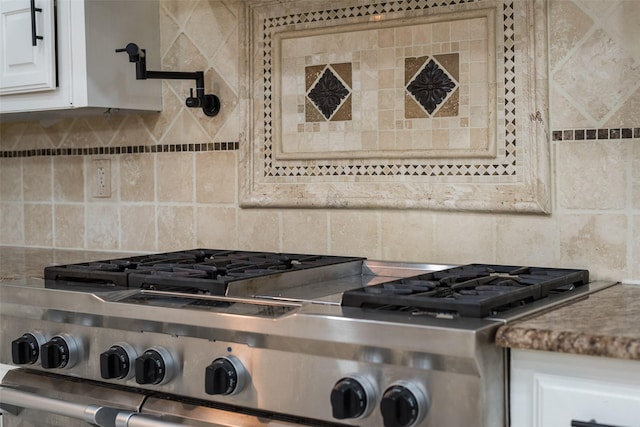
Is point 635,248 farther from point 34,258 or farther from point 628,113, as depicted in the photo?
point 34,258

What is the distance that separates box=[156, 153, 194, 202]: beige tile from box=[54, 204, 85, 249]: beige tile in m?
0.36

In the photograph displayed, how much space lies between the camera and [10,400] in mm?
1636

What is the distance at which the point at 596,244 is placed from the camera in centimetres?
170

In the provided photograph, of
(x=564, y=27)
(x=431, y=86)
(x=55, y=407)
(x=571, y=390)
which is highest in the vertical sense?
(x=564, y=27)

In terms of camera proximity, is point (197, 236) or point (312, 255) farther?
point (197, 236)

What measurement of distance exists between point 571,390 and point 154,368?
713 mm

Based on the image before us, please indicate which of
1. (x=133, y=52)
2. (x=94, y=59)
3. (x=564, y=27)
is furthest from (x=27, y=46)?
(x=564, y=27)

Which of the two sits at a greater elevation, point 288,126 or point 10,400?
point 288,126

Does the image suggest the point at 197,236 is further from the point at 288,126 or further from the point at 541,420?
the point at 541,420

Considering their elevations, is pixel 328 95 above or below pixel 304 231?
above

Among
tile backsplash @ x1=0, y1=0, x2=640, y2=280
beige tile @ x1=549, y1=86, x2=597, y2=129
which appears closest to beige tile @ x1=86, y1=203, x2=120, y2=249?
tile backsplash @ x1=0, y1=0, x2=640, y2=280

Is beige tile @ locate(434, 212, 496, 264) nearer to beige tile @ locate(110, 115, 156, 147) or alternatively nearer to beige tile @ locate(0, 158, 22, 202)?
beige tile @ locate(110, 115, 156, 147)

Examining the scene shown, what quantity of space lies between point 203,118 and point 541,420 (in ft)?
4.46

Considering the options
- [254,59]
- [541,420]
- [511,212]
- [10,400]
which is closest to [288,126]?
[254,59]
